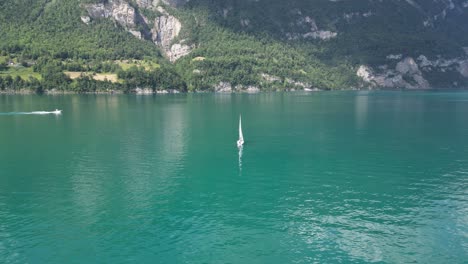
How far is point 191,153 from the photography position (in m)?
83.3

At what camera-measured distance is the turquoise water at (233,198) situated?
3931 cm

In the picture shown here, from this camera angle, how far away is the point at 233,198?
178 feet

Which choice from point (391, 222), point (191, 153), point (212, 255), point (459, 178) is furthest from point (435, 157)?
point (212, 255)

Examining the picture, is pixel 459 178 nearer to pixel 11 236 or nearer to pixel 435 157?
pixel 435 157

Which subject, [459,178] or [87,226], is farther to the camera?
[459,178]

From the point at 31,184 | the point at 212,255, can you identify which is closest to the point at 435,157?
the point at 212,255

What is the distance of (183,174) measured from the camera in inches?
2621

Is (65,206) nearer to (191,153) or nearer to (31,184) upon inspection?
(31,184)

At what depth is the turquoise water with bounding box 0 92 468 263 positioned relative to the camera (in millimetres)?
39312

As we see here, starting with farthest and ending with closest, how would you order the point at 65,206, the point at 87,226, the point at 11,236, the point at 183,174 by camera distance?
the point at 183,174
the point at 65,206
the point at 87,226
the point at 11,236

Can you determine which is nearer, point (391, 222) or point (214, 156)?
point (391, 222)

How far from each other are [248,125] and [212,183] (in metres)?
66.1

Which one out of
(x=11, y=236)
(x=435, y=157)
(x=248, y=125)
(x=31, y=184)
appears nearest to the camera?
(x=11, y=236)

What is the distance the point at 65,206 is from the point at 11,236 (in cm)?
934
